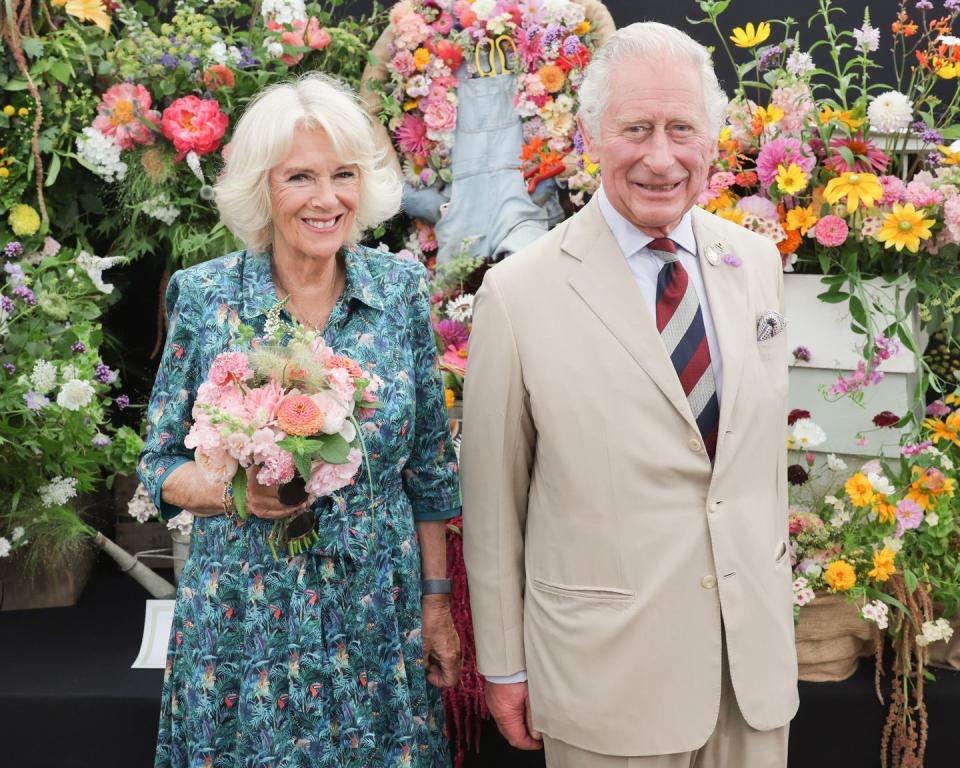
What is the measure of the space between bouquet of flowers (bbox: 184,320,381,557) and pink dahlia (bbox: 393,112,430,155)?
1782 millimetres

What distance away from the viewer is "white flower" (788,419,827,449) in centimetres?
260

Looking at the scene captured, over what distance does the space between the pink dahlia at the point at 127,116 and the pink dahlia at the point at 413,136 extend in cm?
72

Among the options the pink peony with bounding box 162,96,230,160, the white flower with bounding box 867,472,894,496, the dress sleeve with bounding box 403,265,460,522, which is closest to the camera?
the dress sleeve with bounding box 403,265,460,522

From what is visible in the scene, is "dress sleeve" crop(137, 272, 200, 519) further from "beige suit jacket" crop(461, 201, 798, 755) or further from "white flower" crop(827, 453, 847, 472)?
"white flower" crop(827, 453, 847, 472)

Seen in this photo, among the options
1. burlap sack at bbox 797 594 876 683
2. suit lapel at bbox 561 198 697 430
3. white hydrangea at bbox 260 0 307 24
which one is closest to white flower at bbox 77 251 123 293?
white hydrangea at bbox 260 0 307 24

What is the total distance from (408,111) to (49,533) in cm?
161

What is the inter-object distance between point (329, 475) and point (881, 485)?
1.36 meters

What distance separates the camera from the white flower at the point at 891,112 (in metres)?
2.62

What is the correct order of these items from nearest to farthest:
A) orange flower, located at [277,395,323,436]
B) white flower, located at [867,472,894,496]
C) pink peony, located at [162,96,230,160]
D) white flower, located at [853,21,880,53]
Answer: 1. orange flower, located at [277,395,323,436]
2. white flower, located at [867,472,894,496]
3. white flower, located at [853,21,880,53]
4. pink peony, located at [162,96,230,160]

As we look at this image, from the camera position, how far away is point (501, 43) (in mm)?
3285

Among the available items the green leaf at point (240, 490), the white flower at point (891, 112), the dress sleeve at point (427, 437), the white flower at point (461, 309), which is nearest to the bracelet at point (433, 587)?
the dress sleeve at point (427, 437)

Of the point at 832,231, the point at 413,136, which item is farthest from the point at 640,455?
the point at 413,136

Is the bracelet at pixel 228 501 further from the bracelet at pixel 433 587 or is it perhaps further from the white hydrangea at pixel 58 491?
the white hydrangea at pixel 58 491

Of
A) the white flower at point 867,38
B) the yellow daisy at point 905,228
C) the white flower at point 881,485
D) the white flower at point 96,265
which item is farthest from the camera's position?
the white flower at point 96,265
